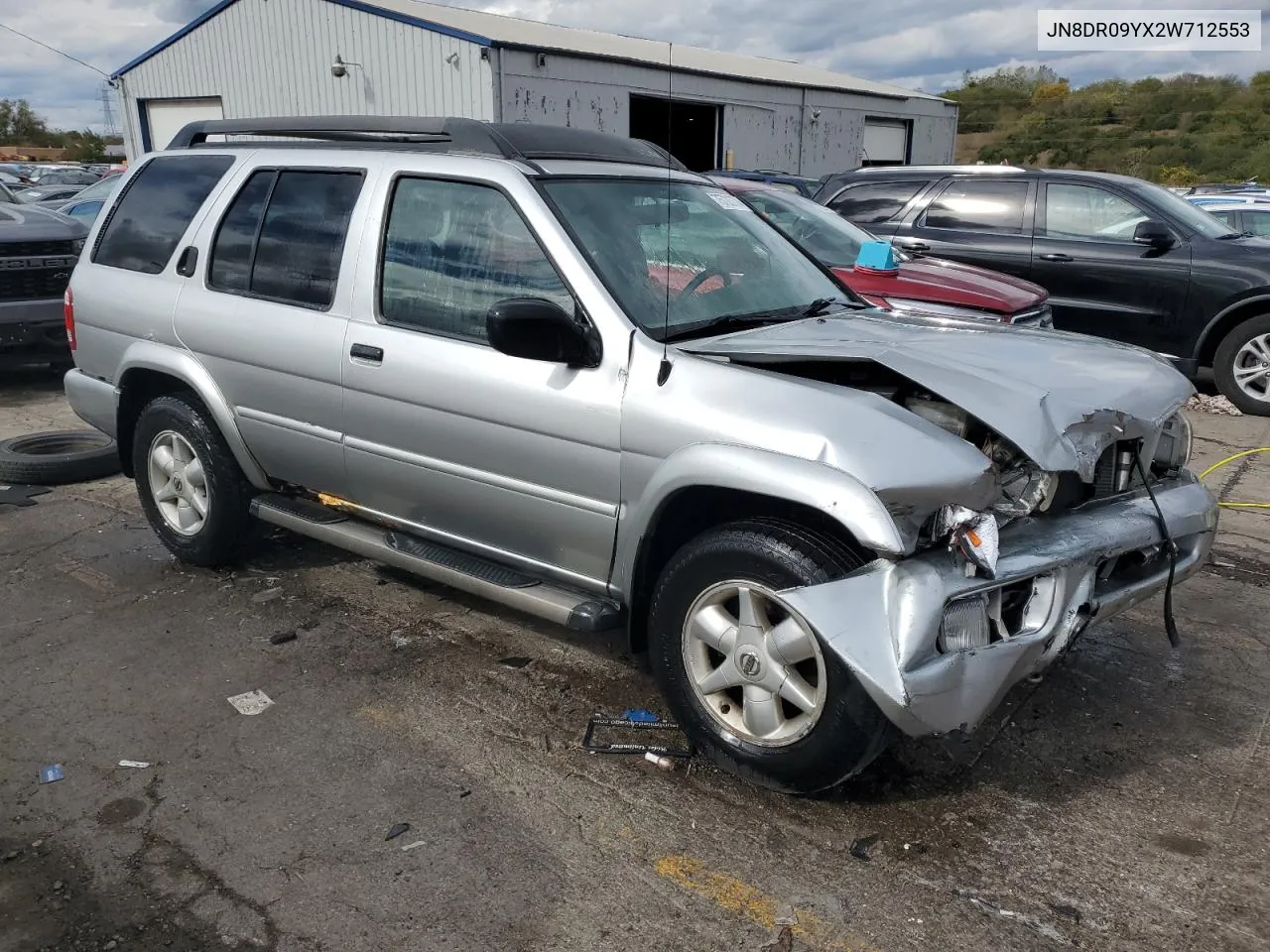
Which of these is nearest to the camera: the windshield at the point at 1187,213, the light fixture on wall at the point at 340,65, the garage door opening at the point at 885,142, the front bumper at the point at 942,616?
the front bumper at the point at 942,616

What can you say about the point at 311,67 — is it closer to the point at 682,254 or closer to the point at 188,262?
the point at 188,262

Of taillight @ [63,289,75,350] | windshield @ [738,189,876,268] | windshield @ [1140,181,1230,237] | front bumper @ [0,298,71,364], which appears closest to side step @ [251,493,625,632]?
taillight @ [63,289,75,350]

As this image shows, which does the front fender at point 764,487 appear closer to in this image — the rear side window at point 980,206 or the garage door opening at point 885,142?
the rear side window at point 980,206

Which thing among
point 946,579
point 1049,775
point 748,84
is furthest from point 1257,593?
point 748,84

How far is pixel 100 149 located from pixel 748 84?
5470 cm

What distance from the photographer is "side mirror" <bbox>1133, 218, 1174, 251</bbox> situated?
27.3 feet

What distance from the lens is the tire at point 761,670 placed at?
289 cm

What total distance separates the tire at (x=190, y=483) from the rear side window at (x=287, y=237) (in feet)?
2.17

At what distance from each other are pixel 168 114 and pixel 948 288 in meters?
22.2

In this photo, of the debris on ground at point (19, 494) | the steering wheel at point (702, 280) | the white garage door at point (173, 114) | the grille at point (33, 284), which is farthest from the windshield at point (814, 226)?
the white garage door at point (173, 114)

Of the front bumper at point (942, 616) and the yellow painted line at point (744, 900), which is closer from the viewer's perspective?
the yellow painted line at point (744, 900)

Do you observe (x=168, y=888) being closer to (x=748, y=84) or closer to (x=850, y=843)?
(x=850, y=843)

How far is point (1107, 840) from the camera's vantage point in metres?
2.96

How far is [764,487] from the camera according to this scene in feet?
9.56
